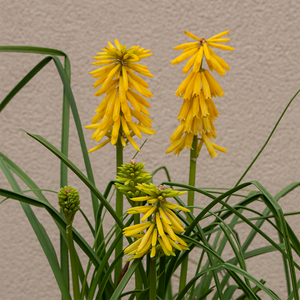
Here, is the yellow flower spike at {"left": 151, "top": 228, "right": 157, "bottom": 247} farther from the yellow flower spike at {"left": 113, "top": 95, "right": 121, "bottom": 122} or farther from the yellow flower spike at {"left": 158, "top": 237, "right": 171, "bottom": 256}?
the yellow flower spike at {"left": 113, "top": 95, "right": 121, "bottom": 122}

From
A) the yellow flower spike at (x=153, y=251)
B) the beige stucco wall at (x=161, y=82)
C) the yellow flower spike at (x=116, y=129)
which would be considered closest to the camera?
the yellow flower spike at (x=153, y=251)

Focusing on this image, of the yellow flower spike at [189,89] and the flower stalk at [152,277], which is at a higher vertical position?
the yellow flower spike at [189,89]

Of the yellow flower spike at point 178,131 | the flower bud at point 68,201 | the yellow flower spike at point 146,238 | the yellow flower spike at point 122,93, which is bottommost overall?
the yellow flower spike at point 146,238

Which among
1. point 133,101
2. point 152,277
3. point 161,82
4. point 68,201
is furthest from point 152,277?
point 161,82

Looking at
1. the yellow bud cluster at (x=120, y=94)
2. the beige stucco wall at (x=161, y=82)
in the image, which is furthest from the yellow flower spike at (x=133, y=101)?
the beige stucco wall at (x=161, y=82)

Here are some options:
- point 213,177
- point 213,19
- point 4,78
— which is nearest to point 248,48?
point 213,19

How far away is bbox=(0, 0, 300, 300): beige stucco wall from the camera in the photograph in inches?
33.4

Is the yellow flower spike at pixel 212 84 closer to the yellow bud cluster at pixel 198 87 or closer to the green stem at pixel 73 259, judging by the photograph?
the yellow bud cluster at pixel 198 87

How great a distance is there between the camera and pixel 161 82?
86 cm

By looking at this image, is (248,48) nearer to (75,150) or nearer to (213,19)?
(213,19)

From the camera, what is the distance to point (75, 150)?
2.88 ft

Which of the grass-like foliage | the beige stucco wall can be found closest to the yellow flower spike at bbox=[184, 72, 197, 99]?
the grass-like foliage

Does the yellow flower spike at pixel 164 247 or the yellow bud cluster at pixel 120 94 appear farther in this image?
the yellow bud cluster at pixel 120 94

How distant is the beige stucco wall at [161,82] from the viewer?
85 cm
